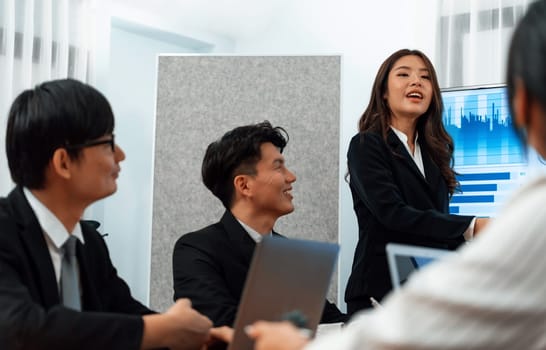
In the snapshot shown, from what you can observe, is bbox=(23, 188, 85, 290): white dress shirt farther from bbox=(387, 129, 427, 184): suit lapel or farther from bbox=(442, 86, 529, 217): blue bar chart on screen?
bbox=(442, 86, 529, 217): blue bar chart on screen

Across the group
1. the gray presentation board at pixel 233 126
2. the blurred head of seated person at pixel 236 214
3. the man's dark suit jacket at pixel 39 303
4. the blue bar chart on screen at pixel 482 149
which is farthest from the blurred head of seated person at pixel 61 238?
the blue bar chart on screen at pixel 482 149

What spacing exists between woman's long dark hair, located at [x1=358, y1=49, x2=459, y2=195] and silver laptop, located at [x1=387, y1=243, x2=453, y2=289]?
4.54ft

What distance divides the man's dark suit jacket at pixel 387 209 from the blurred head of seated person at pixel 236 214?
0.30 meters

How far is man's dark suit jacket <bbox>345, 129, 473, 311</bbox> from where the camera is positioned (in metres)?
2.17

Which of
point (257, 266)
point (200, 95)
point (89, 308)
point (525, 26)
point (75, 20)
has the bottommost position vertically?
point (89, 308)

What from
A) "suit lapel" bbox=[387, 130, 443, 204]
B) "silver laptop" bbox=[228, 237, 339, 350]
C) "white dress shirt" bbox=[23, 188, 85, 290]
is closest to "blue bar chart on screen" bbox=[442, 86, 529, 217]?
"suit lapel" bbox=[387, 130, 443, 204]

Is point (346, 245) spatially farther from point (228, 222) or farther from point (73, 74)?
point (228, 222)

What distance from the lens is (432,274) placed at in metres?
0.73

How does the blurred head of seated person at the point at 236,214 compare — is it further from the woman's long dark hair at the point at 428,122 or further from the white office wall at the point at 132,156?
the white office wall at the point at 132,156

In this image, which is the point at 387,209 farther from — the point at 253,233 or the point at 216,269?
the point at 216,269

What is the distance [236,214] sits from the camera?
2035mm

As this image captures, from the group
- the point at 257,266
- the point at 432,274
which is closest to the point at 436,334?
the point at 432,274

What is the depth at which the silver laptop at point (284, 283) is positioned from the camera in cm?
109

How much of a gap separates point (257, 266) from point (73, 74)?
7.87 feet
